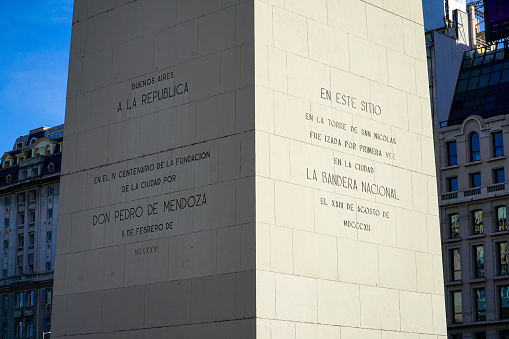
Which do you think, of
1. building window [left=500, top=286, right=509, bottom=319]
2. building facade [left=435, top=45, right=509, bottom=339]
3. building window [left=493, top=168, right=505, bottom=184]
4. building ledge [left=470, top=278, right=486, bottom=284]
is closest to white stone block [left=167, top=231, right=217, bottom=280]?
building facade [left=435, top=45, right=509, bottom=339]

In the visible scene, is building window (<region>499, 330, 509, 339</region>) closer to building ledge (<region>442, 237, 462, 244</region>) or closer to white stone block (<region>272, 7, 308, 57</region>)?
building ledge (<region>442, 237, 462, 244</region>)

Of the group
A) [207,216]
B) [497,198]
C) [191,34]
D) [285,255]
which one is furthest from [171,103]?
[497,198]

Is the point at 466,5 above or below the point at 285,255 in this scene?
above

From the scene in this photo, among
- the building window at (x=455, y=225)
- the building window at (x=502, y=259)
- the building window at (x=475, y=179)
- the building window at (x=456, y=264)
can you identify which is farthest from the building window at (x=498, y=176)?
the building window at (x=456, y=264)

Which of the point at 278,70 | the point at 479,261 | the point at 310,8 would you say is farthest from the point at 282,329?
the point at 479,261

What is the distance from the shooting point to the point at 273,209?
19.1m

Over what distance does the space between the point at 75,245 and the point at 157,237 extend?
8.85 feet

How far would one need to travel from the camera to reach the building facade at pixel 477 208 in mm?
66312

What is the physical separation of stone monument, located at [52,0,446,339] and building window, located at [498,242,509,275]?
148ft

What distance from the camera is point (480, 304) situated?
67.1 meters

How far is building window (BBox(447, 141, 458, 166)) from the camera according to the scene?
71.6 m

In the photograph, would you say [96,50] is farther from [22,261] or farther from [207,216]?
[22,261]

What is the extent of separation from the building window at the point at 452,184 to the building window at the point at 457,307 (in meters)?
8.26

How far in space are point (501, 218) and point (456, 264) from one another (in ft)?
17.1
